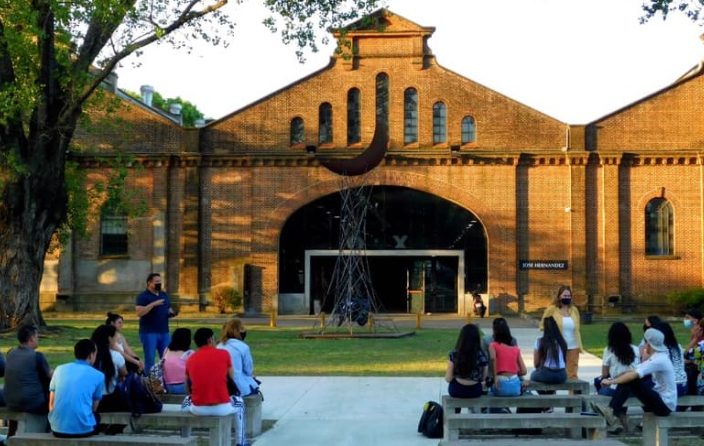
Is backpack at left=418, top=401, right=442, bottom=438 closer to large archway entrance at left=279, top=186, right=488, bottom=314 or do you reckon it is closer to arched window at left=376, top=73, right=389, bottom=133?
large archway entrance at left=279, top=186, right=488, bottom=314

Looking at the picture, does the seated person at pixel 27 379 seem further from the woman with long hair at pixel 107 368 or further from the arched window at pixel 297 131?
the arched window at pixel 297 131

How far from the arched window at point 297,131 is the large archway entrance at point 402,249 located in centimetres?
268

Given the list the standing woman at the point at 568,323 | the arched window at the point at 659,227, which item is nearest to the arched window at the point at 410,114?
the arched window at the point at 659,227

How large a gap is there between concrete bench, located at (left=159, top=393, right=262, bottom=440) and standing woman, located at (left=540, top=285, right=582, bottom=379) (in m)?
4.10

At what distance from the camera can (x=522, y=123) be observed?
131 ft

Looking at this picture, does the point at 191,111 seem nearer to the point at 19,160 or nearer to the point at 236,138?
the point at 236,138

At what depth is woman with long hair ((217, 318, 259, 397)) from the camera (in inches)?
433

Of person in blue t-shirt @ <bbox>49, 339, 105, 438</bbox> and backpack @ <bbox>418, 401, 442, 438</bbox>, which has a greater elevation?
person in blue t-shirt @ <bbox>49, 339, 105, 438</bbox>

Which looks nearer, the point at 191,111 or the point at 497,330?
the point at 497,330

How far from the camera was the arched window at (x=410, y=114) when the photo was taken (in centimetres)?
4016

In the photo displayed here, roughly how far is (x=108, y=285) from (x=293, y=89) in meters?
11.2

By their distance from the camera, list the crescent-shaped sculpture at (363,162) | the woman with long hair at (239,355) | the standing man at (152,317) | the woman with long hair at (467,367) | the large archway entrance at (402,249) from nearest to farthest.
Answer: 1. the woman with long hair at (467,367)
2. the woman with long hair at (239,355)
3. the standing man at (152,317)
4. the crescent-shaped sculpture at (363,162)
5. the large archway entrance at (402,249)

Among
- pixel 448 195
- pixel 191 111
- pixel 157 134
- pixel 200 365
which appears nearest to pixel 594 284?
pixel 448 195

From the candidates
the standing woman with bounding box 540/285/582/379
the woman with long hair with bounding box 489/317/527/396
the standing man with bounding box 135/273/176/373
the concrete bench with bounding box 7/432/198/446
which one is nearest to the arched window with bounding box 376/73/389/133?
the standing man with bounding box 135/273/176/373
